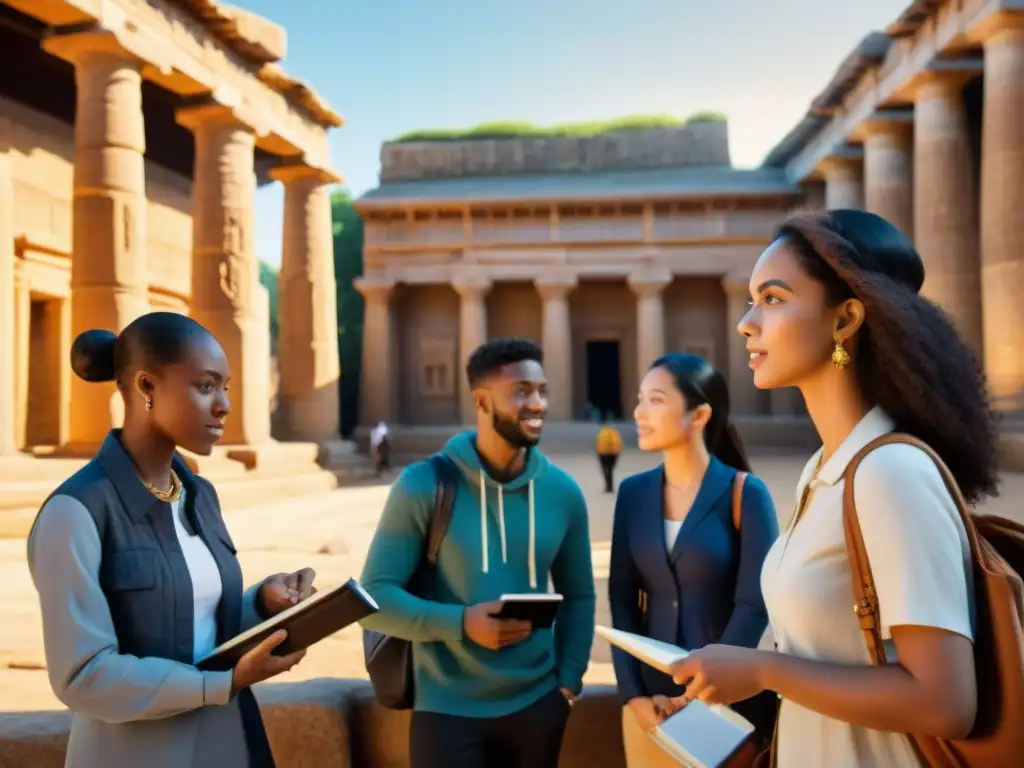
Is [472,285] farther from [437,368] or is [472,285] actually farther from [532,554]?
[532,554]

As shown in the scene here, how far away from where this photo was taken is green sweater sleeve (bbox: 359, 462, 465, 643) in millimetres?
2537

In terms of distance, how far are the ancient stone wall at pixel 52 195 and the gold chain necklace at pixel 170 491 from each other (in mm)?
14862

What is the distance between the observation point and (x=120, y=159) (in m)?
12.4

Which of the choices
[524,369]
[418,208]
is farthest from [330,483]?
[524,369]

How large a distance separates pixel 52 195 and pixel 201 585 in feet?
55.3

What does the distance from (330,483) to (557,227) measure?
13226 millimetres

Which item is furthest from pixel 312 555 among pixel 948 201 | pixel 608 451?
pixel 948 201

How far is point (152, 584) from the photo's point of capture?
6.31 feet

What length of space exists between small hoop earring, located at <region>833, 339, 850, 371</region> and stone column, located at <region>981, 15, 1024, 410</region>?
1476cm

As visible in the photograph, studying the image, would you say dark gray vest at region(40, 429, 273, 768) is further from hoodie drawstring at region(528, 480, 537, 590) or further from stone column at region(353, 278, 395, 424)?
stone column at region(353, 278, 395, 424)

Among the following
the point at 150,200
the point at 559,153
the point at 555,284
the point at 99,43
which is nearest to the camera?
the point at 99,43

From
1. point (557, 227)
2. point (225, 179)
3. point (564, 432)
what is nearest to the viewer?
point (225, 179)

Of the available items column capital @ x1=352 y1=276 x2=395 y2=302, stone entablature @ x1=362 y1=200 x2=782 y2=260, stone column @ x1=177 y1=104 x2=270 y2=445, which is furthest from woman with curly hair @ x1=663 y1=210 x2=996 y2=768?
column capital @ x1=352 y1=276 x2=395 y2=302

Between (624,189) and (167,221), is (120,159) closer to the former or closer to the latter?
(167,221)
